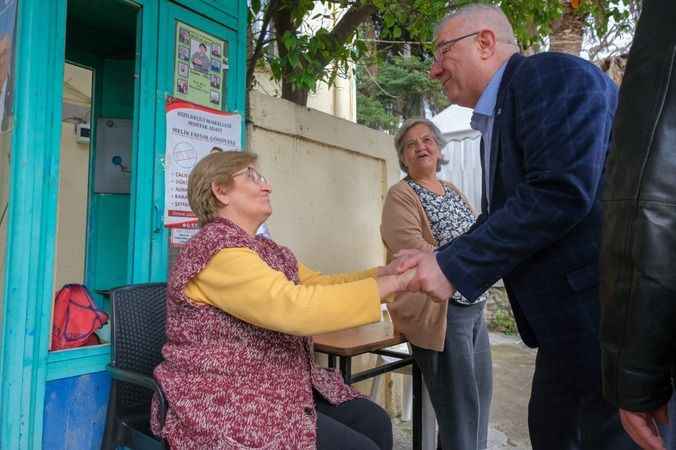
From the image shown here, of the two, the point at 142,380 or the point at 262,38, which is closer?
the point at 142,380

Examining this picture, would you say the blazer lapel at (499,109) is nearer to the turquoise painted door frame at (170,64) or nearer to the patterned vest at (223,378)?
the patterned vest at (223,378)

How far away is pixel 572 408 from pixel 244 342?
41.4 inches

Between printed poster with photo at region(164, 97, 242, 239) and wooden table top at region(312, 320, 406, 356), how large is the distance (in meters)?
0.90

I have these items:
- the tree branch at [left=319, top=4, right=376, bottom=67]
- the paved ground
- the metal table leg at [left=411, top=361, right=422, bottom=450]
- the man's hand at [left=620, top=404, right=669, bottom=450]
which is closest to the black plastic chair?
the metal table leg at [left=411, top=361, right=422, bottom=450]

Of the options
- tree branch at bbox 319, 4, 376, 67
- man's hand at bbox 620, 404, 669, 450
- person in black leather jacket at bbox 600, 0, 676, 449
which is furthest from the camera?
tree branch at bbox 319, 4, 376, 67

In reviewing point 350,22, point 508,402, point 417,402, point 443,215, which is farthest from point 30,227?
point 508,402

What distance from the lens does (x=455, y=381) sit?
267cm

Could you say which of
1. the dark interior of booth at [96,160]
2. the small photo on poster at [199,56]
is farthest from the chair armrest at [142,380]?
the small photo on poster at [199,56]

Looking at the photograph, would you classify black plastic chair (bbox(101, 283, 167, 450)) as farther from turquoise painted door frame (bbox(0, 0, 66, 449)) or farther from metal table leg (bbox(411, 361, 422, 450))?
metal table leg (bbox(411, 361, 422, 450))

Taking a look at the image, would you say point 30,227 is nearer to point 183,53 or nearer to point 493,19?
point 183,53

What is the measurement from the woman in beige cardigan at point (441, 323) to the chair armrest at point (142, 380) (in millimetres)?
1364

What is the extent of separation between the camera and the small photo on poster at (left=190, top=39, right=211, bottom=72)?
2680 millimetres

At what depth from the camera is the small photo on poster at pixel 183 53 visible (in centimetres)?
262

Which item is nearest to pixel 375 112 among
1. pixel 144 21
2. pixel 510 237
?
pixel 144 21
